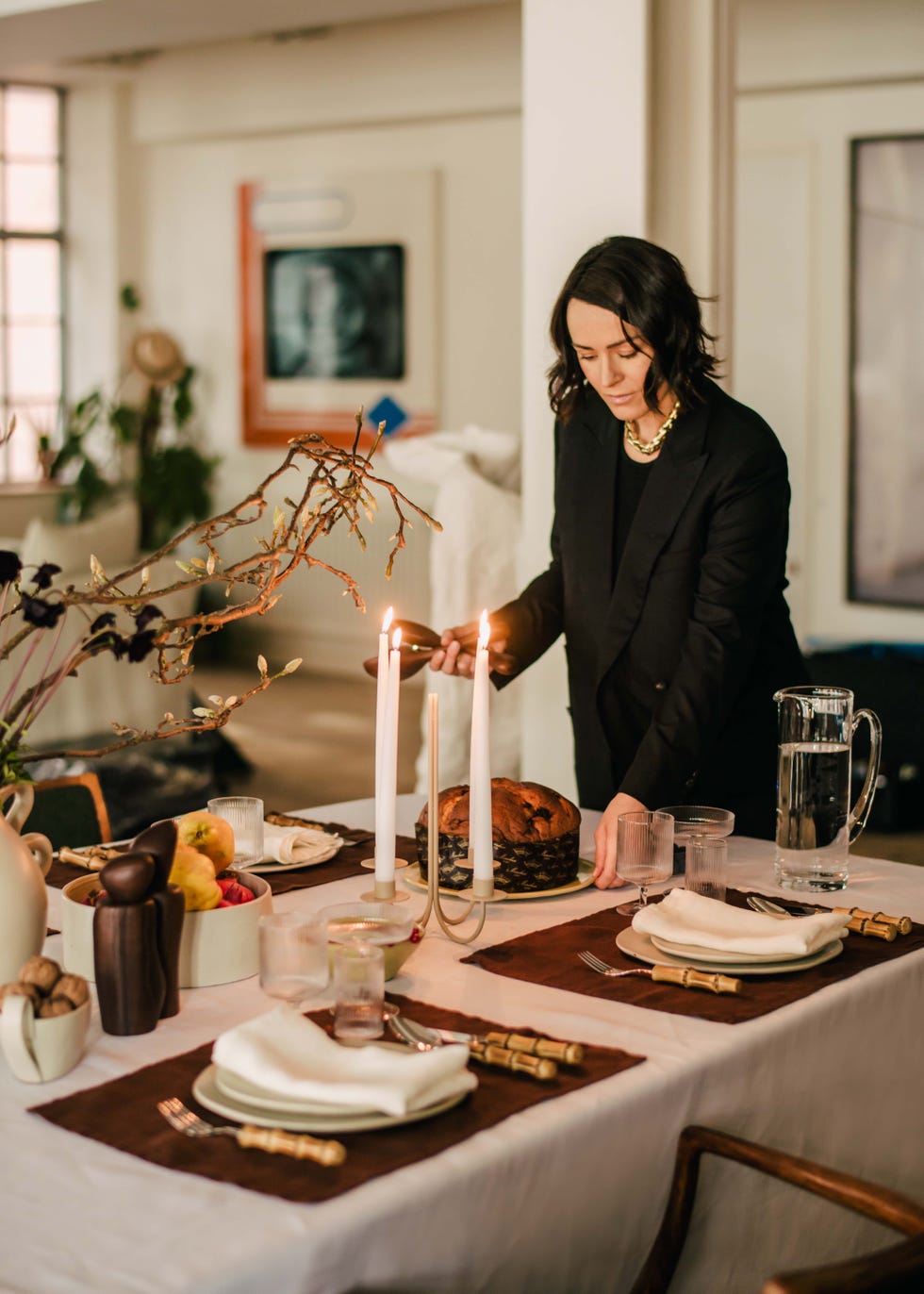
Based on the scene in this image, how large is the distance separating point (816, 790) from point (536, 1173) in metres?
0.82

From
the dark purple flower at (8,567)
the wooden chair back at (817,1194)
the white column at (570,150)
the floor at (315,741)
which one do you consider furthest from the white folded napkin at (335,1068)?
the floor at (315,741)

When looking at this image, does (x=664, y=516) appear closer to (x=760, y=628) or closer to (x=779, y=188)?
(x=760, y=628)

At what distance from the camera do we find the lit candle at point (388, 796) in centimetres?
159

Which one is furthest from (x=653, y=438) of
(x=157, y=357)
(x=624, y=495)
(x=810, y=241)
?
(x=157, y=357)

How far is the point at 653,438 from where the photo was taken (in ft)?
8.00

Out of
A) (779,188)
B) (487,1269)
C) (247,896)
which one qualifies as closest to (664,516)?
(247,896)

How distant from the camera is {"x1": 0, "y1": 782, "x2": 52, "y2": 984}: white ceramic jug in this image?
1535mm

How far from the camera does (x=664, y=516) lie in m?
2.37

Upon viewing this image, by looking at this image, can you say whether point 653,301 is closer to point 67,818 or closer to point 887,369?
point 67,818

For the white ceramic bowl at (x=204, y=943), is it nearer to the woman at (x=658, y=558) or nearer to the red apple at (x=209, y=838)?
the red apple at (x=209, y=838)

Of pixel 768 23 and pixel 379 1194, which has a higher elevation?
pixel 768 23

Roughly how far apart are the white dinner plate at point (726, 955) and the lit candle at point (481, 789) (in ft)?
0.81

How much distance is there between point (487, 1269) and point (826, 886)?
2.94 ft

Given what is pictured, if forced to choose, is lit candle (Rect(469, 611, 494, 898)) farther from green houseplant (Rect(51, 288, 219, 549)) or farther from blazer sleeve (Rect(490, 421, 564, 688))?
green houseplant (Rect(51, 288, 219, 549))
